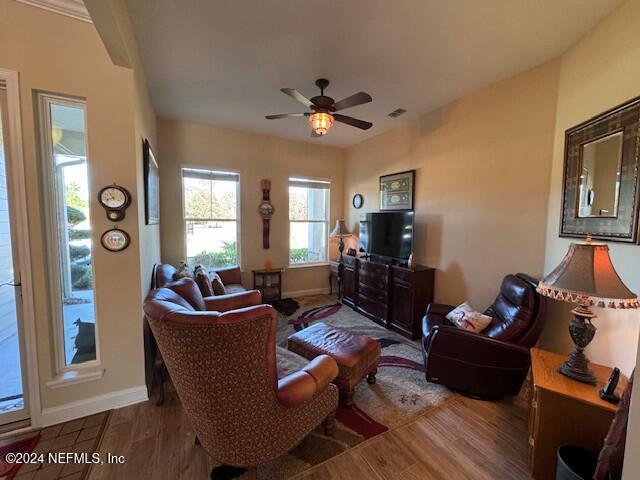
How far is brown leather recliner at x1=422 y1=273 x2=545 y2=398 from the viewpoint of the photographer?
6.62ft

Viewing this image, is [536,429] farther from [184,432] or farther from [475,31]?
[475,31]

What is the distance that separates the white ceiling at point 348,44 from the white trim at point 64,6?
0.98ft

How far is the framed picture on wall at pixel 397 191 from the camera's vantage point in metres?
3.79

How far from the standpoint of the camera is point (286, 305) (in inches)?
173

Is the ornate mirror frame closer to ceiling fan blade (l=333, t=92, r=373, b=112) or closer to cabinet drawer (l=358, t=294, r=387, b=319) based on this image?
ceiling fan blade (l=333, t=92, r=373, b=112)

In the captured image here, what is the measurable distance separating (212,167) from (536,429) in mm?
4532

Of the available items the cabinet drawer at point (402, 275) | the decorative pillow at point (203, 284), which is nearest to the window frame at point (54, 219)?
the decorative pillow at point (203, 284)

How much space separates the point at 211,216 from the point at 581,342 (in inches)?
172

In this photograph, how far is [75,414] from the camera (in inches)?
74.9

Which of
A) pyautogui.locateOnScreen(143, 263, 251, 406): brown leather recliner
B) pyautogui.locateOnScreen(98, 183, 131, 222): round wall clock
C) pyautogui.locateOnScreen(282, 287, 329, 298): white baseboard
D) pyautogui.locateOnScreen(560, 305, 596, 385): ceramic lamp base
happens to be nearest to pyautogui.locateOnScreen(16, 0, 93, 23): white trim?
pyautogui.locateOnScreen(98, 183, 131, 222): round wall clock

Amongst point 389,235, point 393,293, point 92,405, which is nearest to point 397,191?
point 389,235

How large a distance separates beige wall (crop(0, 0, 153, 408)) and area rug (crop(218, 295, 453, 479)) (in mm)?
1265

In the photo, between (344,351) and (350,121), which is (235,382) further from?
(350,121)

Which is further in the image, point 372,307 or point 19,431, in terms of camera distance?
point 372,307
